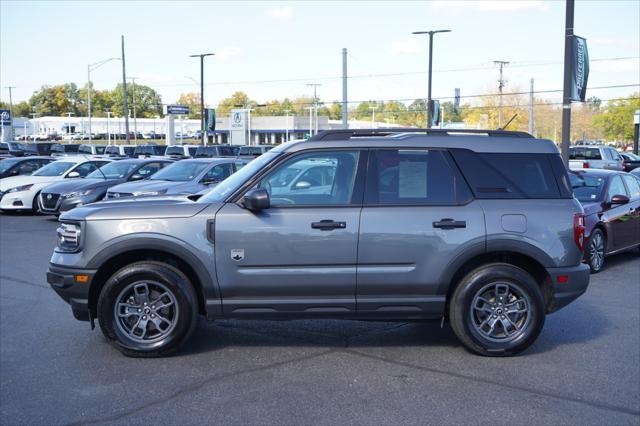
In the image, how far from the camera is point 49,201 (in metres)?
16.8

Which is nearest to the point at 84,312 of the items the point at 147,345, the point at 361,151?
the point at 147,345

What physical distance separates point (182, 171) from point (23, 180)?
6396mm

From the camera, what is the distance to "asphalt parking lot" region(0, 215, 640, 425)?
472 cm

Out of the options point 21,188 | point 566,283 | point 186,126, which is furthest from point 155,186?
point 186,126

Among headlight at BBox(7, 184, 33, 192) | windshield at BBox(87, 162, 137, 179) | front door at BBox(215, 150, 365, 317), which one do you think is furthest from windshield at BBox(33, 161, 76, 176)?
front door at BBox(215, 150, 365, 317)

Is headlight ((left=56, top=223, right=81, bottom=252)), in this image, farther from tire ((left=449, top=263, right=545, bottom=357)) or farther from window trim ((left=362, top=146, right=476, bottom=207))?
tire ((left=449, top=263, right=545, bottom=357))

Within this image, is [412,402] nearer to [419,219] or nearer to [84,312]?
[419,219]

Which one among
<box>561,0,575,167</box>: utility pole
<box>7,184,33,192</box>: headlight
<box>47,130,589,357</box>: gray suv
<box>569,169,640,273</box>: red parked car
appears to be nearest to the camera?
<box>47,130,589,357</box>: gray suv

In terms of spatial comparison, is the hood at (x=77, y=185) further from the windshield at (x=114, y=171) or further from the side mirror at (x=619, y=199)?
the side mirror at (x=619, y=199)

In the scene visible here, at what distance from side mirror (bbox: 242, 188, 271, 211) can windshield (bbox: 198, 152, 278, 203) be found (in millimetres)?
297

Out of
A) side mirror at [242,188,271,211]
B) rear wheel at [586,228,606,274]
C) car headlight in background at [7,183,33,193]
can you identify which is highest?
side mirror at [242,188,271,211]

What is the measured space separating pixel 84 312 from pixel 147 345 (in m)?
0.67

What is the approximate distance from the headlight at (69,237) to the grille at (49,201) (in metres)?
11.4

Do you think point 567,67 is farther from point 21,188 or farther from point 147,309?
point 21,188
